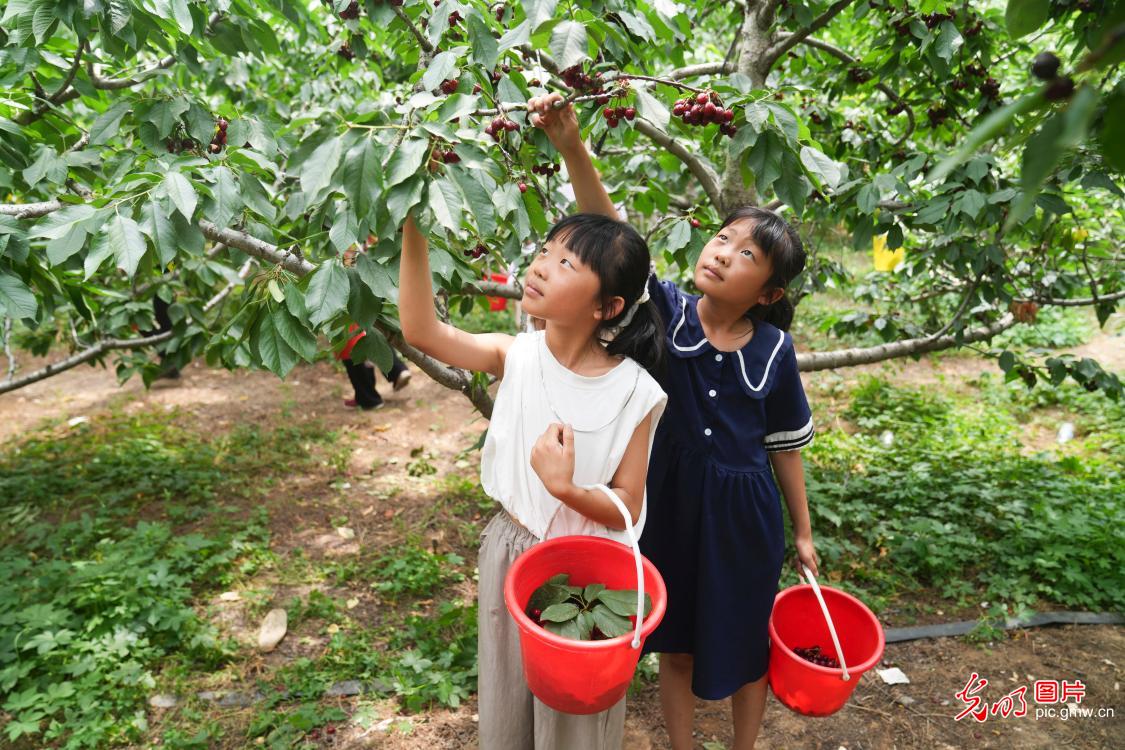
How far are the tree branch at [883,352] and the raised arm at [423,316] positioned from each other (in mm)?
1818

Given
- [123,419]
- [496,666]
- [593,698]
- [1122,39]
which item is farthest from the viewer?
[123,419]

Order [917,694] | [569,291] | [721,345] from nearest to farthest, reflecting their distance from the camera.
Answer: [569,291] < [721,345] < [917,694]

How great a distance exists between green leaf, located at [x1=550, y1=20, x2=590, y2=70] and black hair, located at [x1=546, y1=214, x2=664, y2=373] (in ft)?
0.95

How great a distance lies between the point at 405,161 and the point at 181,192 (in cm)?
58

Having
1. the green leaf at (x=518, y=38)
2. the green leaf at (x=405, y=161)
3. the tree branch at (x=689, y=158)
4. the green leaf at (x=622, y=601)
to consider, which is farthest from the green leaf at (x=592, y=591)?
the tree branch at (x=689, y=158)

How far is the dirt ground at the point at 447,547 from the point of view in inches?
91.3

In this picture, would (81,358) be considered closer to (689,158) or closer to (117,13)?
(117,13)

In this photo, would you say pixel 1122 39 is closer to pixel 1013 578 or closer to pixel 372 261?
pixel 372 261

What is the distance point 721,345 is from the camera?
1.65 metres

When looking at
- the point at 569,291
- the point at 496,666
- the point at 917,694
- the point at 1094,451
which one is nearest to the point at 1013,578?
the point at 917,694

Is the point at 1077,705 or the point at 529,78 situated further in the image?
the point at 1077,705

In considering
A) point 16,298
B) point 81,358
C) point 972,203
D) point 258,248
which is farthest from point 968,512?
point 81,358

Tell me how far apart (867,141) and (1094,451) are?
304 cm

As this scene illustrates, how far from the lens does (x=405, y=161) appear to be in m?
1.14
